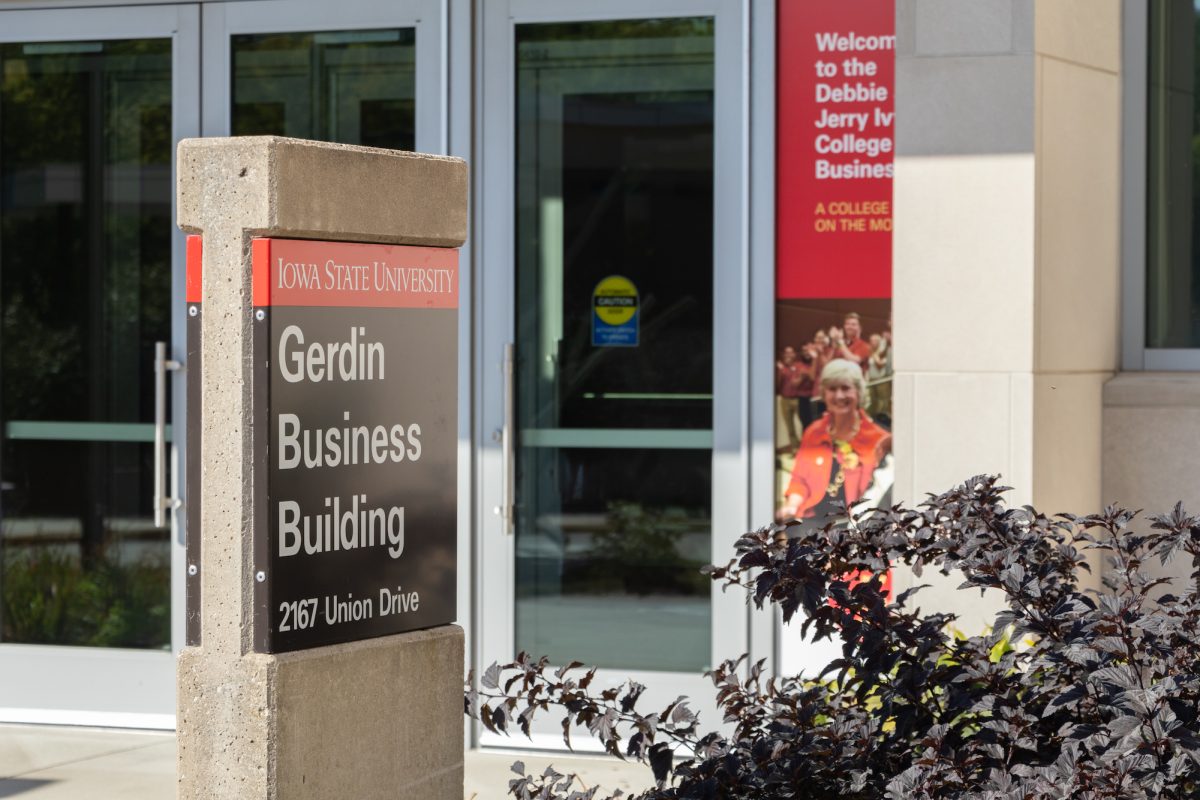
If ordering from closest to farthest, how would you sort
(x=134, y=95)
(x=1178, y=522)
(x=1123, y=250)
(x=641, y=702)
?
(x=1178, y=522) → (x=1123, y=250) → (x=641, y=702) → (x=134, y=95)

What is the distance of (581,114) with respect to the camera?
6.24 m

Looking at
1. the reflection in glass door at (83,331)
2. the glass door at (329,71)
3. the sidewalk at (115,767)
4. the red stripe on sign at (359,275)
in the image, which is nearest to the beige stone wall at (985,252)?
the sidewalk at (115,767)

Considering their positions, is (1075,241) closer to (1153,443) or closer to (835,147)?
(1153,443)

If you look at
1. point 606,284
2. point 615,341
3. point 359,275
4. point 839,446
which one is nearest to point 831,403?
point 839,446

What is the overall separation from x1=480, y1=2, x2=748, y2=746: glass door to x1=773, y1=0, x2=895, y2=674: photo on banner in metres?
0.19

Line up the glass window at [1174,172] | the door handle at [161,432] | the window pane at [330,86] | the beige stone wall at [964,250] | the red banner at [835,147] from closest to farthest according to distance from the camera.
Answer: the beige stone wall at [964,250] → the glass window at [1174,172] → the red banner at [835,147] → the window pane at [330,86] → the door handle at [161,432]

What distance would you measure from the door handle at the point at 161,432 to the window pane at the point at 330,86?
980 millimetres

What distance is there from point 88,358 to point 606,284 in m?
2.27

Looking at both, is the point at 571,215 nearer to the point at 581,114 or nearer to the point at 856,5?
the point at 581,114

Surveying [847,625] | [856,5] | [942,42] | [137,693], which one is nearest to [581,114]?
[856,5]

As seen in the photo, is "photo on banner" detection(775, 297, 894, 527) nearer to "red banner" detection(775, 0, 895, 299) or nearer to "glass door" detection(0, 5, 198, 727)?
"red banner" detection(775, 0, 895, 299)

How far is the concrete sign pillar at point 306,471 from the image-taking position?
8.66 ft

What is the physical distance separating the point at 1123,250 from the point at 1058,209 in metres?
0.59

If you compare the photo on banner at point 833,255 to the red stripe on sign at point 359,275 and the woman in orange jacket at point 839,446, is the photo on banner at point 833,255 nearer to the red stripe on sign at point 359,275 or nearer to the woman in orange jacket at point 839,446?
the woman in orange jacket at point 839,446
